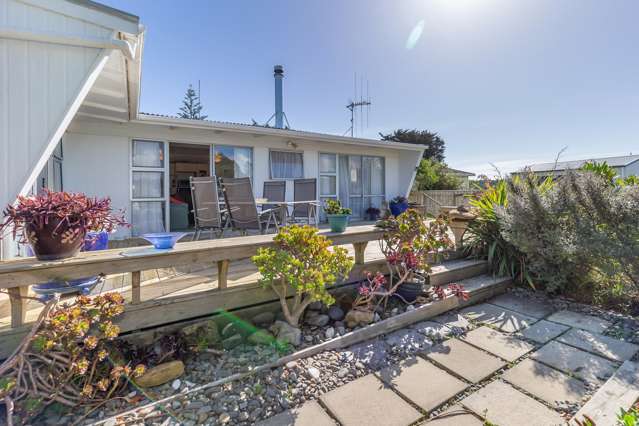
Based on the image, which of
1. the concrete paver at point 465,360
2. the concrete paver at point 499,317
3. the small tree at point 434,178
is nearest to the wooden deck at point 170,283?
the concrete paver at point 499,317

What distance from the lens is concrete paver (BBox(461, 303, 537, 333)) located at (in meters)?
2.67

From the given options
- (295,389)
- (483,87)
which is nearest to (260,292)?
(295,389)

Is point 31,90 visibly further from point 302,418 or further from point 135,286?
point 302,418

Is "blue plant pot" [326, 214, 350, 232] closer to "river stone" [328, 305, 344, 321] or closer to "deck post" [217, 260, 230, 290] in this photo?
"river stone" [328, 305, 344, 321]

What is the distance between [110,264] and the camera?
1.84 meters

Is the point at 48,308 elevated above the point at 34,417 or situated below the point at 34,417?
above

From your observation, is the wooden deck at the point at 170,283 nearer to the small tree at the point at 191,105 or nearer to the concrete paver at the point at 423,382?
the concrete paver at the point at 423,382

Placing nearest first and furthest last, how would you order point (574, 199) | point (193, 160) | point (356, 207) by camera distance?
point (574, 199) → point (356, 207) → point (193, 160)

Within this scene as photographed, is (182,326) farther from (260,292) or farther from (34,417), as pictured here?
(34,417)

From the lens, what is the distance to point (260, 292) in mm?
2527

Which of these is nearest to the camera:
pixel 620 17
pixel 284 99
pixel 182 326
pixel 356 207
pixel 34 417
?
pixel 34 417

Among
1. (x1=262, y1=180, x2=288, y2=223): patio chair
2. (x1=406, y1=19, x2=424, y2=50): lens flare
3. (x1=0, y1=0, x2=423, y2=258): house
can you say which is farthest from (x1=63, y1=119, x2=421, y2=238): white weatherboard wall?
(x1=406, y1=19, x2=424, y2=50): lens flare

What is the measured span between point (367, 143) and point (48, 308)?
6.92 meters

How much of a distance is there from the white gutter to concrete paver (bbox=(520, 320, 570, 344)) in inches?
163
